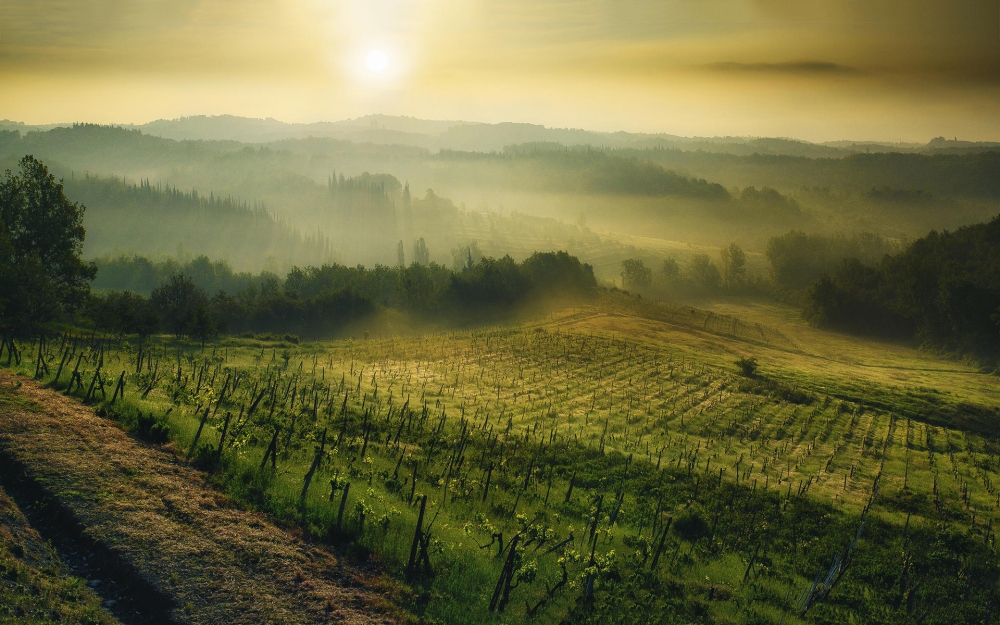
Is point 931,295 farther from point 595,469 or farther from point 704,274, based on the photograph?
point 595,469

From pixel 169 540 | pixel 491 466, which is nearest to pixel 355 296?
pixel 491 466

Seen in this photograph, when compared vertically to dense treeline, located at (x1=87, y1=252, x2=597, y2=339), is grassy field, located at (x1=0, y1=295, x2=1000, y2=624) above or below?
below

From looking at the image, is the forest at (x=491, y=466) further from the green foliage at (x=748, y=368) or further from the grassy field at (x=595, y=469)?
the green foliage at (x=748, y=368)

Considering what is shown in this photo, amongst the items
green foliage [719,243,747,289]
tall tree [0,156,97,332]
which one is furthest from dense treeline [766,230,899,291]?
tall tree [0,156,97,332]

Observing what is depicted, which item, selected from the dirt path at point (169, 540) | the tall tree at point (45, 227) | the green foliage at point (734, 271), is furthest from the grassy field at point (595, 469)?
the green foliage at point (734, 271)

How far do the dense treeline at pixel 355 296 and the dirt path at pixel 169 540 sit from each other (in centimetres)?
4870

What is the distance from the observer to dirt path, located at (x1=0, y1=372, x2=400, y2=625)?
1292 centimetres

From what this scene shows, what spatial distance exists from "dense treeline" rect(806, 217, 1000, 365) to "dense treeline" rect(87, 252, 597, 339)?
4975 centimetres

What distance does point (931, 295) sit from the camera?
11000cm

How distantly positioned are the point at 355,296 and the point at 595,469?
7763 cm

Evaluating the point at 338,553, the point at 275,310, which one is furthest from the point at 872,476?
the point at 275,310

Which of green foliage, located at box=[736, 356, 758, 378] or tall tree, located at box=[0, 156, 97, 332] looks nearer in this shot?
tall tree, located at box=[0, 156, 97, 332]

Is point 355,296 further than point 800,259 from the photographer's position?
No

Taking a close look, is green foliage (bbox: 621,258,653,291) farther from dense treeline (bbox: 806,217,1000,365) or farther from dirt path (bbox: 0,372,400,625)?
dirt path (bbox: 0,372,400,625)
